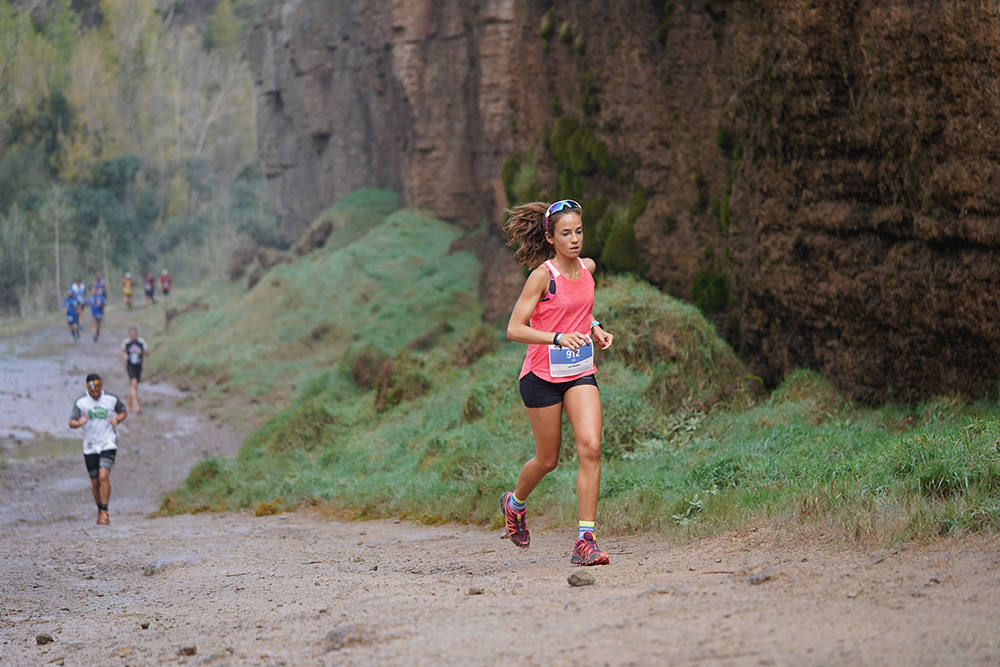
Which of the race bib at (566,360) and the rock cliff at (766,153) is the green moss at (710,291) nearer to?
the rock cliff at (766,153)

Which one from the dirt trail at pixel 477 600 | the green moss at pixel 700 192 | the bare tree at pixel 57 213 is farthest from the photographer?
the bare tree at pixel 57 213

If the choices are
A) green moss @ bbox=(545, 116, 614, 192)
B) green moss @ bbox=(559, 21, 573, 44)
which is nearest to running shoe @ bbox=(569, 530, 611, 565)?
green moss @ bbox=(545, 116, 614, 192)

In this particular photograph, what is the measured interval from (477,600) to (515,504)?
59.8 inches

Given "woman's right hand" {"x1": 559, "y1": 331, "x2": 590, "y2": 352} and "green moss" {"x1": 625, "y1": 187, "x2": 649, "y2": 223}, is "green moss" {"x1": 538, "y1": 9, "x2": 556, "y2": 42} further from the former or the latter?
"woman's right hand" {"x1": 559, "y1": 331, "x2": 590, "y2": 352}

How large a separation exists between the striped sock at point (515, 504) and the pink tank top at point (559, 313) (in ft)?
3.13

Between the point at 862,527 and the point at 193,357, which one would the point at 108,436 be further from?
the point at 193,357

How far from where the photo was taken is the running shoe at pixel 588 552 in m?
6.12

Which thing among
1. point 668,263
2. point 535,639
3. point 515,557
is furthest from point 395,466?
point 535,639

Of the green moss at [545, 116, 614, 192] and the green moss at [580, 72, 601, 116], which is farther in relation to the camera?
the green moss at [580, 72, 601, 116]

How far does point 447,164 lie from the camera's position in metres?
29.9

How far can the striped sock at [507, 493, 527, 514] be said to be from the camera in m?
6.82

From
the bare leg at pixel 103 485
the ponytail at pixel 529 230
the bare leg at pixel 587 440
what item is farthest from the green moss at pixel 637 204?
the bare leg at pixel 587 440

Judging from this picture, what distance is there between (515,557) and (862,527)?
2.34 m

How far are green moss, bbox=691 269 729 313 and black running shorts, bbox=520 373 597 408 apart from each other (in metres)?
8.11
